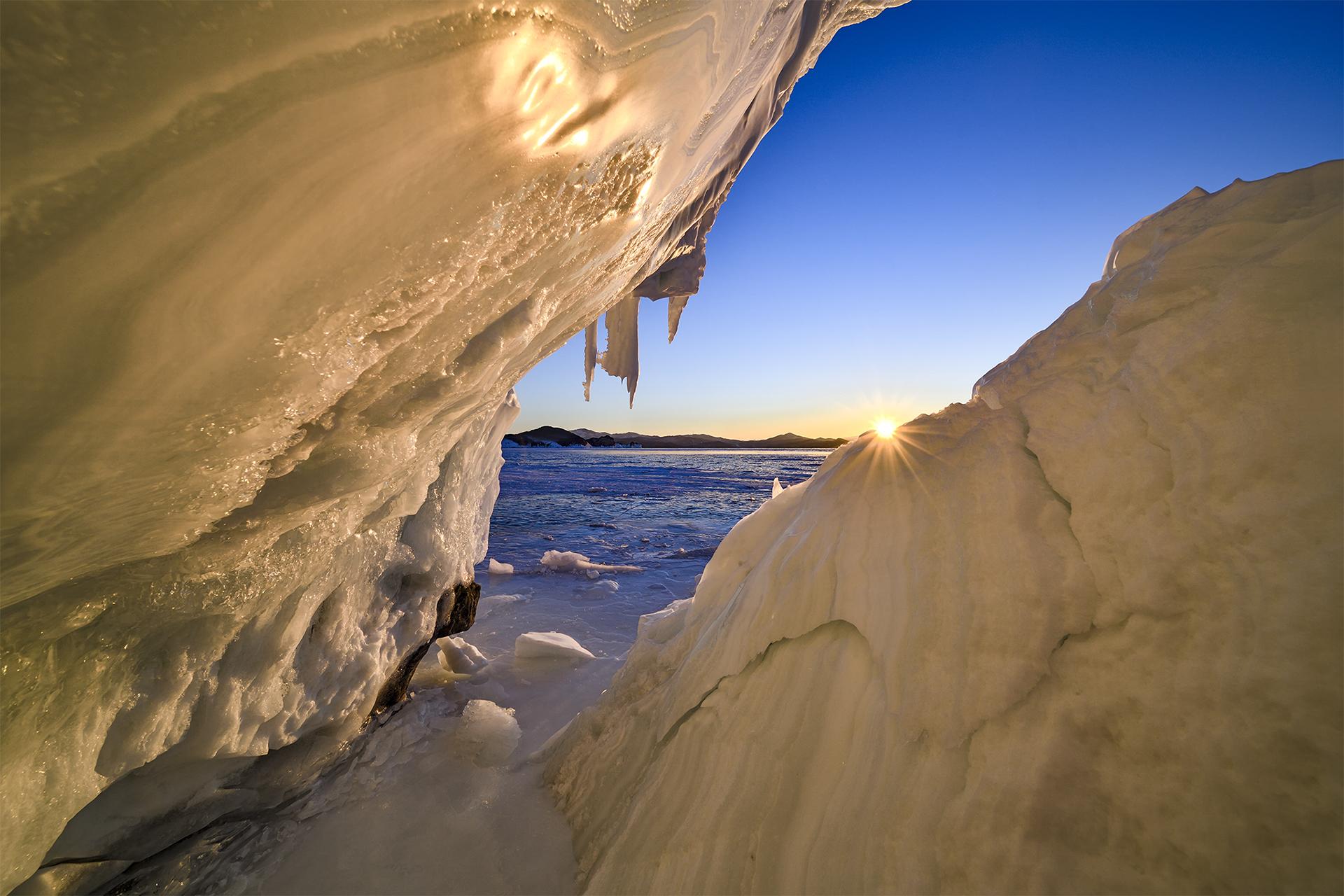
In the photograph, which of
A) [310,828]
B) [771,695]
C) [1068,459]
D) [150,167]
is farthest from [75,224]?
[310,828]

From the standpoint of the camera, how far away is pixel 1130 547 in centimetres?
124

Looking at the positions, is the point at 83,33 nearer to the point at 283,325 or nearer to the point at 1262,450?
the point at 283,325

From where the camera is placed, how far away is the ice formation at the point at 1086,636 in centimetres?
99

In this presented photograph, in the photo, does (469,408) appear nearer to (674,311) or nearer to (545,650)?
(545,650)

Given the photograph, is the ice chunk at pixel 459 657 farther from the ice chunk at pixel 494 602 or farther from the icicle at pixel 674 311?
the icicle at pixel 674 311

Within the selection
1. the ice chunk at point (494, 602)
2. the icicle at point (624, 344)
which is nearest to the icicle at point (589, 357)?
the icicle at point (624, 344)

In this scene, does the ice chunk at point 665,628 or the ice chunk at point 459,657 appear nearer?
the ice chunk at point 665,628

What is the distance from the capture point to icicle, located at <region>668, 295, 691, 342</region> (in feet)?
23.5

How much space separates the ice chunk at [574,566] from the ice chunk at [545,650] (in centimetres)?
318

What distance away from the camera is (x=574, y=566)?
25.0 feet

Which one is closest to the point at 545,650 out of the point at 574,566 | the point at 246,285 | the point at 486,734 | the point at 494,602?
the point at 486,734

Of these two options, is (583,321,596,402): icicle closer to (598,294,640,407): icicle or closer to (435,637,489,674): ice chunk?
(598,294,640,407): icicle

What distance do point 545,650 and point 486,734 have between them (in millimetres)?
1173

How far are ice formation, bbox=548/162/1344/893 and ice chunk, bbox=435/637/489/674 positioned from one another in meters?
2.47
